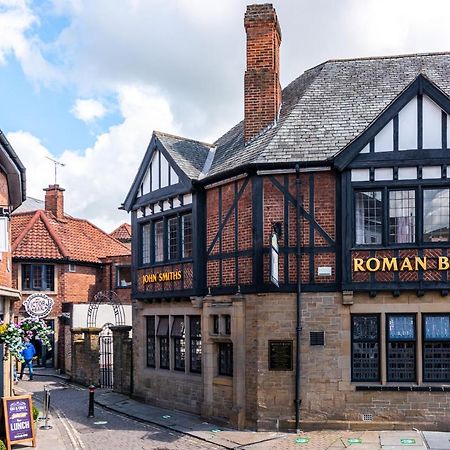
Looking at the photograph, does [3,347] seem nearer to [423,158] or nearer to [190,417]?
[190,417]

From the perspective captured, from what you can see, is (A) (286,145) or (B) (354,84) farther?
(B) (354,84)

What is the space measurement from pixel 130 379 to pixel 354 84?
12.2 m

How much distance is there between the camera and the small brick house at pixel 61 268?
31.7m

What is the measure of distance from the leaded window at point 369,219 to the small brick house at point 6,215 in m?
8.34

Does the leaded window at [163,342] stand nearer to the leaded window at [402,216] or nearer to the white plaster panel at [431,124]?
the leaded window at [402,216]

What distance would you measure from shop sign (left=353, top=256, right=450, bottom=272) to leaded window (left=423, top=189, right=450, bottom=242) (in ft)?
1.89

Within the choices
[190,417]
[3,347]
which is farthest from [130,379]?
[3,347]

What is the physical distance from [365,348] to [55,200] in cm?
2391

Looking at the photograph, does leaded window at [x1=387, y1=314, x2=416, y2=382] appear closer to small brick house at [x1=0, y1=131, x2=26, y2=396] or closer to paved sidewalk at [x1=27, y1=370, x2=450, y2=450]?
paved sidewalk at [x1=27, y1=370, x2=450, y2=450]

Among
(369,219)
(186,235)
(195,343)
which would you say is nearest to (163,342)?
(195,343)

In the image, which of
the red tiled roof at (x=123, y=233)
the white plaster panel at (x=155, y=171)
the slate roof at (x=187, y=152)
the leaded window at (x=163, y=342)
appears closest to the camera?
the slate roof at (x=187, y=152)

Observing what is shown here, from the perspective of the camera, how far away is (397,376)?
16.5m

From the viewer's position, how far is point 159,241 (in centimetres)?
2181

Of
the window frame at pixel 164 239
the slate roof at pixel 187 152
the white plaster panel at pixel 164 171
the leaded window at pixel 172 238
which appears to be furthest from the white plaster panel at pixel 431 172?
the white plaster panel at pixel 164 171
